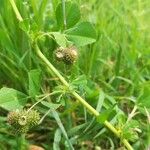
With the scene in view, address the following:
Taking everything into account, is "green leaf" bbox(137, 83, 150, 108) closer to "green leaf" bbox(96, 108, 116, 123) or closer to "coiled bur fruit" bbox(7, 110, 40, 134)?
"green leaf" bbox(96, 108, 116, 123)

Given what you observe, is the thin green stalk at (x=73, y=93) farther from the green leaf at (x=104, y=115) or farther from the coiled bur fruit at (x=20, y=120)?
the coiled bur fruit at (x=20, y=120)

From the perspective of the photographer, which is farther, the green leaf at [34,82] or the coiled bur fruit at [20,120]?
the green leaf at [34,82]

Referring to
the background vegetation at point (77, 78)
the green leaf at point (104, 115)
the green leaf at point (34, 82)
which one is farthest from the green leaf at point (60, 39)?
the green leaf at point (104, 115)

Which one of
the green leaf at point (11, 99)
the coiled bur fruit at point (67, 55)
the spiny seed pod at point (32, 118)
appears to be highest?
the coiled bur fruit at point (67, 55)

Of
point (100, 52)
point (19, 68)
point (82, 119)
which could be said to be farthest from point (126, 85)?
point (19, 68)

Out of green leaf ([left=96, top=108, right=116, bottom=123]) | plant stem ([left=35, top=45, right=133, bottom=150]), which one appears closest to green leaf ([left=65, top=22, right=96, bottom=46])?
plant stem ([left=35, top=45, right=133, bottom=150])

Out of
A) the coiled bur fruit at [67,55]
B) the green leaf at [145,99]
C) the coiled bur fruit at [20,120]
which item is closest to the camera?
the coiled bur fruit at [20,120]

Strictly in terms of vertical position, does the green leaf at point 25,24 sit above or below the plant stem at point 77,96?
above

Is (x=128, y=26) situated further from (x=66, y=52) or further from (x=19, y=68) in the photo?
(x=66, y=52)
